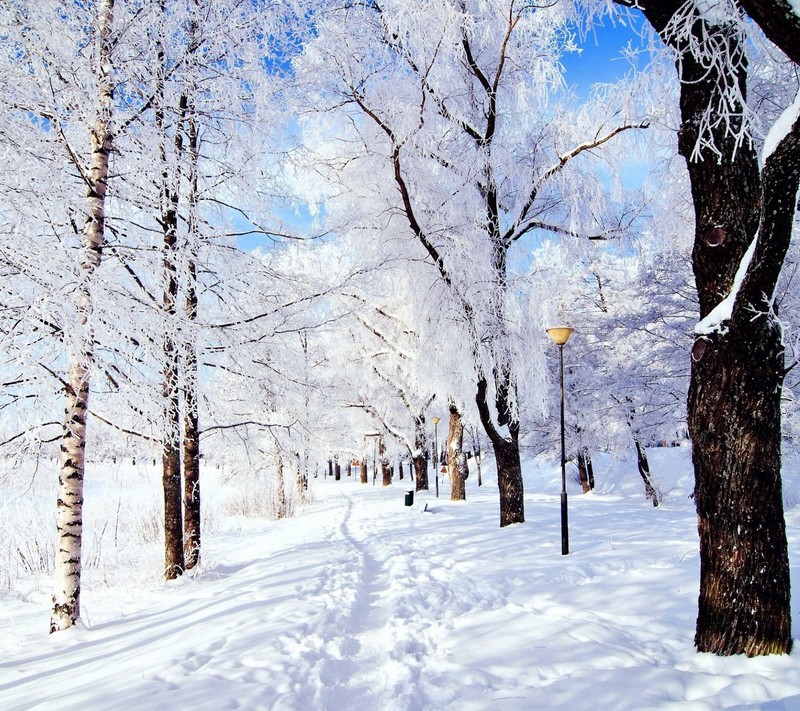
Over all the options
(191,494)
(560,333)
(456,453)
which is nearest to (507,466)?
(560,333)

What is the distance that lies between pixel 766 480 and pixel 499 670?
2453 millimetres

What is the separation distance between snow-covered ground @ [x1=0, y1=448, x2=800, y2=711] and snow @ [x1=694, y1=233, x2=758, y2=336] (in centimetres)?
239

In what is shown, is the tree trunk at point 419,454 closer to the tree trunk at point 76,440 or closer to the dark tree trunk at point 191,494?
the dark tree trunk at point 191,494

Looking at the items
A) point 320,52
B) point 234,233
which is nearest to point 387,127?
point 320,52

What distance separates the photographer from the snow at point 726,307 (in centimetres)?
335

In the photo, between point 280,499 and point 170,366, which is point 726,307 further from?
point 280,499

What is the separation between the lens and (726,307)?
3.45 meters

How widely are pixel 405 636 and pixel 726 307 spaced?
391cm

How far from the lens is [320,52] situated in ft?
23.9

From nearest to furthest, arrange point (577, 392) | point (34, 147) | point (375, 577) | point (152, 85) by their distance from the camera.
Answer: point (34, 147) → point (152, 85) → point (375, 577) → point (577, 392)

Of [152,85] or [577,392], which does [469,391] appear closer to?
[152,85]

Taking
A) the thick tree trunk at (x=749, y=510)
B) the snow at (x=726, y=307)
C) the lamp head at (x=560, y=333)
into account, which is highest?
the lamp head at (x=560, y=333)

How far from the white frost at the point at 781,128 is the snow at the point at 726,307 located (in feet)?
1.85

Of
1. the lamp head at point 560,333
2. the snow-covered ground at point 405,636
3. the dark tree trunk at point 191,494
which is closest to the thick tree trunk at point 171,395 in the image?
the dark tree trunk at point 191,494
